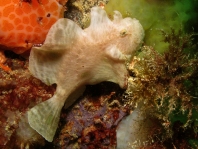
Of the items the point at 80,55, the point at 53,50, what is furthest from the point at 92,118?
the point at 53,50

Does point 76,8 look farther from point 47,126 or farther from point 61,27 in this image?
point 47,126

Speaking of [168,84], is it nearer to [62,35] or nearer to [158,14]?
[158,14]

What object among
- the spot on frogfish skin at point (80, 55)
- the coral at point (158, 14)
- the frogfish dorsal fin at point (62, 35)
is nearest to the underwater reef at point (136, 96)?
the coral at point (158, 14)

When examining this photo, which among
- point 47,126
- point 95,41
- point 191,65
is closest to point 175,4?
point 191,65

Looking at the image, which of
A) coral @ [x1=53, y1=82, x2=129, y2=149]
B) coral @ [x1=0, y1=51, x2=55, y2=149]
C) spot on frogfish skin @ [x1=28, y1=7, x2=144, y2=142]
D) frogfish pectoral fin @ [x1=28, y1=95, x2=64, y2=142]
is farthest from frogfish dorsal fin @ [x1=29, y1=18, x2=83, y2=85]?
coral @ [x1=53, y1=82, x2=129, y2=149]

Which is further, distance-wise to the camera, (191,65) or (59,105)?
(59,105)
